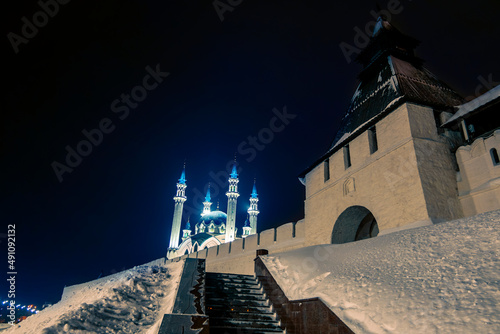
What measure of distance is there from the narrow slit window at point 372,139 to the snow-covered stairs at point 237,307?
19.9 ft

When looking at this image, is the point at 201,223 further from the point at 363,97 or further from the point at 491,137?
the point at 491,137

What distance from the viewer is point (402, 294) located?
3.78 metres

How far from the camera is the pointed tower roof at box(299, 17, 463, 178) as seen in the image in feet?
33.9

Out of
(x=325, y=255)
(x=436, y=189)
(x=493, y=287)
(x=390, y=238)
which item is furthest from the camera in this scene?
(x=436, y=189)

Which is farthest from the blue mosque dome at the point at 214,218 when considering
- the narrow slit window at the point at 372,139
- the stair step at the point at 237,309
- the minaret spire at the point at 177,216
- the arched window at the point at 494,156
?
the arched window at the point at 494,156

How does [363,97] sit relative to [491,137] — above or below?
above

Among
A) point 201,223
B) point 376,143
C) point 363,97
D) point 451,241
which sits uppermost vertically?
point 201,223

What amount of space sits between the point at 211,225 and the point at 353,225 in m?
49.0

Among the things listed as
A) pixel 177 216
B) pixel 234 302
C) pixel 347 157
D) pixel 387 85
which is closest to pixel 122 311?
pixel 234 302

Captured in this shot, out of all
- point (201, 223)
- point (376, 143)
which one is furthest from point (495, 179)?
point (201, 223)

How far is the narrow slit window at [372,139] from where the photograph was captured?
33.2ft

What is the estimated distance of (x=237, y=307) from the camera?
6172mm

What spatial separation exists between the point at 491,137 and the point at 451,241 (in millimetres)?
5271

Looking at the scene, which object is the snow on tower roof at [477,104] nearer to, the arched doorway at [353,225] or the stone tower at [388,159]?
the stone tower at [388,159]
